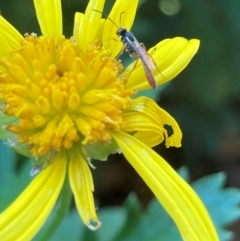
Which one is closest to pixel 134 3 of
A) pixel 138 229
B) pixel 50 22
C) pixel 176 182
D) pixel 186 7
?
pixel 50 22

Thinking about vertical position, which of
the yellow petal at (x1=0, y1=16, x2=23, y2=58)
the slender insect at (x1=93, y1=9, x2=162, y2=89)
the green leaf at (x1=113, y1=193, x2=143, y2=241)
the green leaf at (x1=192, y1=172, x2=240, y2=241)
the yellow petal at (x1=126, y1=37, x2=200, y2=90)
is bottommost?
the green leaf at (x1=192, y1=172, x2=240, y2=241)

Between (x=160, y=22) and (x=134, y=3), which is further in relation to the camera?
(x=160, y=22)

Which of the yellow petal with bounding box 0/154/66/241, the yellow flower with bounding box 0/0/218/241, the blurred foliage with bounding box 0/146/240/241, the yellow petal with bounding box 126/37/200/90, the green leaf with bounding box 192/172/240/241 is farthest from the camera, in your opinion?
the green leaf with bounding box 192/172/240/241

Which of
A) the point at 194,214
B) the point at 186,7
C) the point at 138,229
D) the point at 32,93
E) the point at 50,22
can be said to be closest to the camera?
the point at 194,214

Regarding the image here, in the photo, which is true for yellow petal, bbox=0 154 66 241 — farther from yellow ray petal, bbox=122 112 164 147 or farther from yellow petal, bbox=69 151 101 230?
yellow ray petal, bbox=122 112 164 147

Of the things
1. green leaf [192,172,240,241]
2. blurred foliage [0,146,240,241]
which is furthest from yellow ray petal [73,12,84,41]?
green leaf [192,172,240,241]

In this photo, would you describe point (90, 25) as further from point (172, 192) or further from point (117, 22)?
point (172, 192)

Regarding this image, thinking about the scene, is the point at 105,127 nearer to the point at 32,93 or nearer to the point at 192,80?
the point at 32,93

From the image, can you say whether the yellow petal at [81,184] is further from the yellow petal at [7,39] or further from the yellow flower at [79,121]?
the yellow petal at [7,39]
